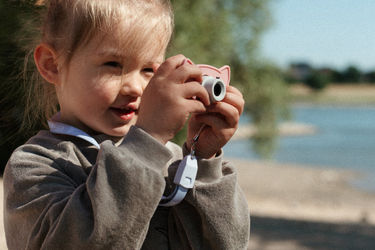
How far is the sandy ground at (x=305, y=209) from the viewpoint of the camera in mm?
5918

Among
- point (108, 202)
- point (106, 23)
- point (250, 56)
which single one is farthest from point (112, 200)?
point (250, 56)

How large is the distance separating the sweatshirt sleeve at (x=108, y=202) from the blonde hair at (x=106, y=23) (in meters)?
0.34

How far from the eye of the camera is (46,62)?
157cm

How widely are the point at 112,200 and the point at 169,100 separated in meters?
0.29

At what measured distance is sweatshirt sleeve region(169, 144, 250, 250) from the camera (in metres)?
1.32

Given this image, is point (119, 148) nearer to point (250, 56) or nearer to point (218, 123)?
point (218, 123)

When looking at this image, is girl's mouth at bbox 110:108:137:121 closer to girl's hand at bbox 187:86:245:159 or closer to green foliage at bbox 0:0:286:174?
girl's hand at bbox 187:86:245:159

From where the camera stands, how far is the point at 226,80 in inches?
57.0

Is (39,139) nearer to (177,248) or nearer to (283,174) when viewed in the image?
(177,248)

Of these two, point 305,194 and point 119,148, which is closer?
point 119,148

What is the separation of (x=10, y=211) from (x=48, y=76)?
46 cm

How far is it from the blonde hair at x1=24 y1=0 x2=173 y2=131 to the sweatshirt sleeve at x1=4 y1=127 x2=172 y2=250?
1.12 feet

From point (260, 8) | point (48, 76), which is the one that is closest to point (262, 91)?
point (260, 8)

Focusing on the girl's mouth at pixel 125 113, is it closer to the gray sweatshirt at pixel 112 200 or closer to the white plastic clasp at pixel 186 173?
the gray sweatshirt at pixel 112 200
